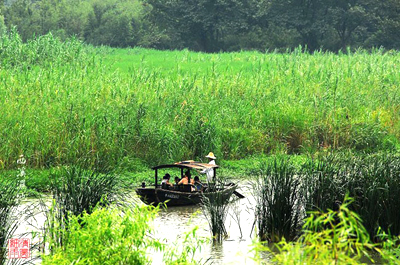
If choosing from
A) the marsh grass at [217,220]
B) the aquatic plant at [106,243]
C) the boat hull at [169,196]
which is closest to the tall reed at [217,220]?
the marsh grass at [217,220]

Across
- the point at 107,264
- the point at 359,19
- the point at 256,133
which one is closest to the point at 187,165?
the point at 256,133

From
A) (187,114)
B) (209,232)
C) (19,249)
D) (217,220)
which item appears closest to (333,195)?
(217,220)

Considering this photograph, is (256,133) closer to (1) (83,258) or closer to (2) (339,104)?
(2) (339,104)

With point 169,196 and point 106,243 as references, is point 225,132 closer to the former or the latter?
point 169,196

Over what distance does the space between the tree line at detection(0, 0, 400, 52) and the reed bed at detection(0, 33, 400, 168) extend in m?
24.0

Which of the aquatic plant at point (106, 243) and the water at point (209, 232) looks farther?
the water at point (209, 232)

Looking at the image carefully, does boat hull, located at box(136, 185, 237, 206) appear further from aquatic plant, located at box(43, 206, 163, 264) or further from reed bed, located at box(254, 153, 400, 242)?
aquatic plant, located at box(43, 206, 163, 264)

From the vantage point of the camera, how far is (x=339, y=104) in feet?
60.6

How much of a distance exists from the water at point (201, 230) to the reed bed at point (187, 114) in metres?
2.28

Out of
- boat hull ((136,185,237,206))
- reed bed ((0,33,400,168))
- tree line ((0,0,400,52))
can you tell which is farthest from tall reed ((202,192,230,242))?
tree line ((0,0,400,52))

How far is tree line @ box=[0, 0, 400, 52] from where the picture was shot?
150 feet

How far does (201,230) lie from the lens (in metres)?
10.4

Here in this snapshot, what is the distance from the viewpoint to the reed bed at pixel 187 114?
47.8 ft

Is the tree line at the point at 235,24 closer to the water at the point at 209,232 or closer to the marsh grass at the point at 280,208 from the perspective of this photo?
the water at the point at 209,232
